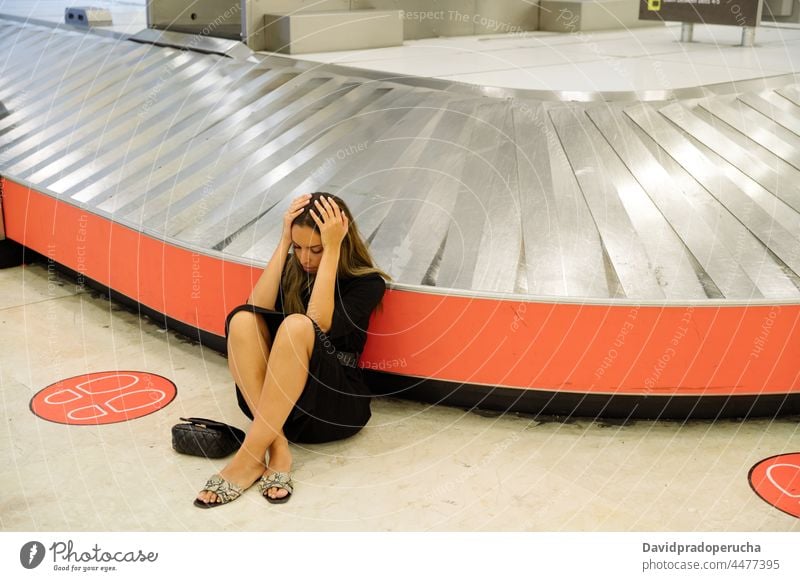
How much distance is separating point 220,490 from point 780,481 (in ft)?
6.67

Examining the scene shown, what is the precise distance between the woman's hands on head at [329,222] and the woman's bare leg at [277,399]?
13.8 inches

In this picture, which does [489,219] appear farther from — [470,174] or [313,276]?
[313,276]

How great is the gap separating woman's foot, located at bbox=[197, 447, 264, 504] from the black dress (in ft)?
0.75

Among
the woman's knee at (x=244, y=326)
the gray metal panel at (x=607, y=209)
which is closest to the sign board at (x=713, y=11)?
the gray metal panel at (x=607, y=209)

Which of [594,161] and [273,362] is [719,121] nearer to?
[594,161]

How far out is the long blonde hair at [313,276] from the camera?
12.5ft

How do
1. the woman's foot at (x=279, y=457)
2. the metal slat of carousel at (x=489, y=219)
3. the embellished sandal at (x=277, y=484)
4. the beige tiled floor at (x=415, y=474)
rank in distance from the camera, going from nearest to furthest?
the beige tiled floor at (x=415, y=474), the embellished sandal at (x=277, y=484), the woman's foot at (x=279, y=457), the metal slat of carousel at (x=489, y=219)

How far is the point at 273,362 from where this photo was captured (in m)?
3.52

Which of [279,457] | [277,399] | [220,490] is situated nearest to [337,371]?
[277,399]

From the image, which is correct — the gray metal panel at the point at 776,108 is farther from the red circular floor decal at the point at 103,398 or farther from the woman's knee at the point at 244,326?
the red circular floor decal at the point at 103,398

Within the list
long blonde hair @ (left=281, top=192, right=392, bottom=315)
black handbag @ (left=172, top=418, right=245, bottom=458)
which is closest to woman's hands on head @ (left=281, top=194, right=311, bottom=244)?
long blonde hair @ (left=281, top=192, right=392, bottom=315)

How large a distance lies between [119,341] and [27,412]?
0.83 metres

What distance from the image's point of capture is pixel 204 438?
3740 mm
